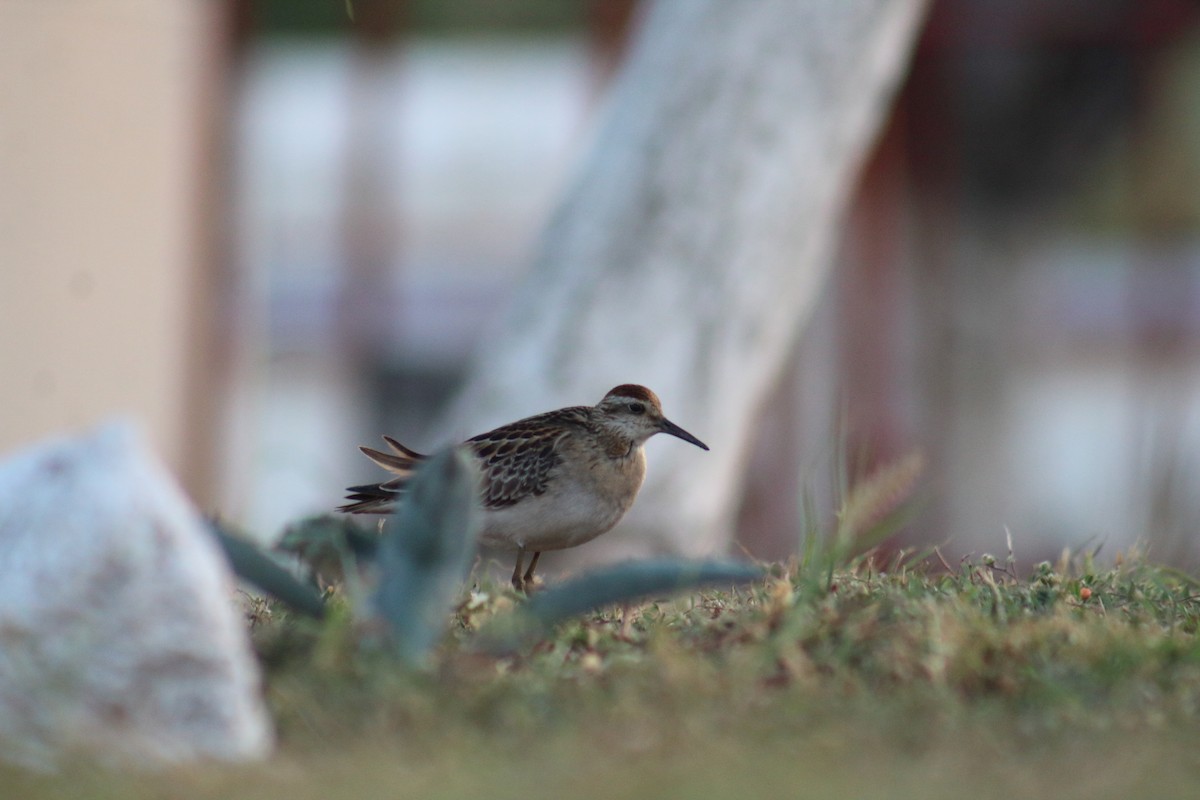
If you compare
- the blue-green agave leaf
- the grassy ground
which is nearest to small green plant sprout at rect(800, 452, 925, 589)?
the grassy ground

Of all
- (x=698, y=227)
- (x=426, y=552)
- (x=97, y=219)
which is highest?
(x=698, y=227)

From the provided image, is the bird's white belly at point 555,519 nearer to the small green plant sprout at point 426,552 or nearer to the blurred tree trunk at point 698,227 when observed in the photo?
the small green plant sprout at point 426,552

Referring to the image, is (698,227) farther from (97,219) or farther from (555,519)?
(97,219)

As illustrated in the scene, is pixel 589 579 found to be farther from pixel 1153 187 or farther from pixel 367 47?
pixel 1153 187

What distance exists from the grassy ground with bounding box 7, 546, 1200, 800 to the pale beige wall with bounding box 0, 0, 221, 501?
24.7 ft

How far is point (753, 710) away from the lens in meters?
3.38

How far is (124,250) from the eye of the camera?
1218 centimetres

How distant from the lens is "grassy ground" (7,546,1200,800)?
294 centimetres

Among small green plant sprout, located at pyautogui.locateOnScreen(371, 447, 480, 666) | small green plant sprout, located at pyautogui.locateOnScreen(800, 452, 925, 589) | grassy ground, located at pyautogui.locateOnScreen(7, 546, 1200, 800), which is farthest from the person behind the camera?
small green plant sprout, located at pyautogui.locateOnScreen(800, 452, 925, 589)

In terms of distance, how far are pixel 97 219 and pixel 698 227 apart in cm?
515

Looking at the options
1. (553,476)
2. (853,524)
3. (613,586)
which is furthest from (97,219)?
(613,586)

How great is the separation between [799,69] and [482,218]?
24.5 ft

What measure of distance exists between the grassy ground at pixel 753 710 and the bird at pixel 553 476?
4.24 ft

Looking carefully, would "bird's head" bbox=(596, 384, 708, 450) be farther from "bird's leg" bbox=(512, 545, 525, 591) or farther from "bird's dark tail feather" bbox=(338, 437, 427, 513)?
"bird's dark tail feather" bbox=(338, 437, 427, 513)
